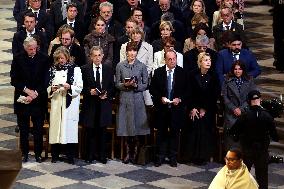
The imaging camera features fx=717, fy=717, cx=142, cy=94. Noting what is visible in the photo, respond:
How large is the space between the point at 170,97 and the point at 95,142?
126 centimetres

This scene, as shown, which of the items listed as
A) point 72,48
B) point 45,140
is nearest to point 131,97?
point 72,48

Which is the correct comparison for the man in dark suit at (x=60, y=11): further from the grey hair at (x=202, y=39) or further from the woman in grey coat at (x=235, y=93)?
the woman in grey coat at (x=235, y=93)

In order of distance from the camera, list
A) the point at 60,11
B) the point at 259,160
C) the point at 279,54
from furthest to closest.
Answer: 1. the point at 279,54
2. the point at 60,11
3. the point at 259,160

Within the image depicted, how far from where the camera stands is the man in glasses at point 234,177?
240 inches

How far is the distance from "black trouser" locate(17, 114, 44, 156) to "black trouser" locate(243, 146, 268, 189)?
121 inches

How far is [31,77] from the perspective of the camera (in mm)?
10016

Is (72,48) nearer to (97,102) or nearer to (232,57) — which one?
(97,102)

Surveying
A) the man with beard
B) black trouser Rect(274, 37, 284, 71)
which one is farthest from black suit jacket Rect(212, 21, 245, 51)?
black trouser Rect(274, 37, 284, 71)

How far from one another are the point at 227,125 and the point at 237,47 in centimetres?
134

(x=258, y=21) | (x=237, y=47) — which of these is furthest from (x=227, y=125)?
(x=258, y=21)

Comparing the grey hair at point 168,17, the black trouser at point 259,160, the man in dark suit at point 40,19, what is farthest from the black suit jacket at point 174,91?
the man in dark suit at point 40,19

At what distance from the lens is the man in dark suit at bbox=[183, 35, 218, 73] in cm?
1052

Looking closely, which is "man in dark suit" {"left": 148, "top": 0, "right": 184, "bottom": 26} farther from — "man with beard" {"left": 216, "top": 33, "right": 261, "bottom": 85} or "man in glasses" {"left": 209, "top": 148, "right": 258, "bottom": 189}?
"man in glasses" {"left": 209, "top": 148, "right": 258, "bottom": 189}

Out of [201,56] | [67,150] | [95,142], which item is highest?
[201,56]
